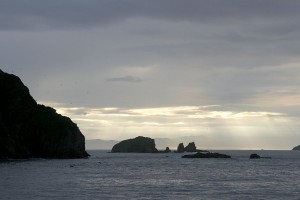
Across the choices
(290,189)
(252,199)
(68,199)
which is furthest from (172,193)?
(290,189)

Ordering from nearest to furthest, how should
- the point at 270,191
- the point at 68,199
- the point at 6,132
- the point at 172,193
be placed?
the point at 68,199
the point at 172,193
the point at 270,191
the point at 6,132

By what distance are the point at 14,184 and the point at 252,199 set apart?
126 ft

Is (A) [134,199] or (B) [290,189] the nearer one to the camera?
(A) [134,199]

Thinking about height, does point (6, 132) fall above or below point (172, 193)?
above

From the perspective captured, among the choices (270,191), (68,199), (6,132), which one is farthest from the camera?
(6,132)

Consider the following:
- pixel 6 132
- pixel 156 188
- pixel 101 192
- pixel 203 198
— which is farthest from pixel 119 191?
pixel 6 132

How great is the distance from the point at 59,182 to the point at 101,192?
1687 centimetres

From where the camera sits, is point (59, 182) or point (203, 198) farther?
point (59, 182)

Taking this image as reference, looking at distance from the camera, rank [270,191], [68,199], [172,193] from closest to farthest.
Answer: [68,199] < [172,193] < [270,191]

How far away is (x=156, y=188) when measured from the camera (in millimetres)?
71500

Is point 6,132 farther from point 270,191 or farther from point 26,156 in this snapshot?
point 270,191

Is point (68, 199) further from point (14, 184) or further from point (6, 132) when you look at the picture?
point (6, 132)

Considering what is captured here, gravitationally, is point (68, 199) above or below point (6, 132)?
below

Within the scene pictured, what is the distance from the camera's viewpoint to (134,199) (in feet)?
187
